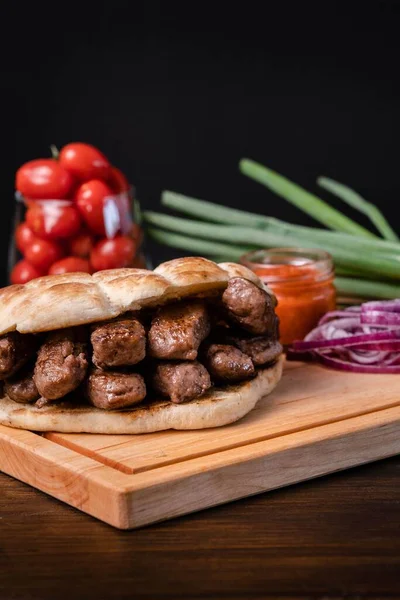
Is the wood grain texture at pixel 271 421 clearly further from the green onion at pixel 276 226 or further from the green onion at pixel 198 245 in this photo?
the green onion at pixel 198 245

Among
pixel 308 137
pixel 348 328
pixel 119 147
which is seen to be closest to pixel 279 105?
pixel 308 137

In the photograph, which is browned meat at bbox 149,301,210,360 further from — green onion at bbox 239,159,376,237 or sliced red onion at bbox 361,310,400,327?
green onion at bbox 239,159,376,237

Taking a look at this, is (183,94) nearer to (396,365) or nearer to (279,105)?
(279,105)

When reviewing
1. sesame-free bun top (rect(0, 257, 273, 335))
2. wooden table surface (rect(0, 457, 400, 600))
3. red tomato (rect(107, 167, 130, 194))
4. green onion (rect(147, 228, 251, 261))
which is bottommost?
wooden table surface (rect(0, 457, 400, 600))

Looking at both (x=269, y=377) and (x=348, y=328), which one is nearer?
(x=269, y=377)

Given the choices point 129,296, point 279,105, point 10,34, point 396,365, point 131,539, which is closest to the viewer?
point 131,539

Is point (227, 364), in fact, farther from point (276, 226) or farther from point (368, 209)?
point (368, 209)

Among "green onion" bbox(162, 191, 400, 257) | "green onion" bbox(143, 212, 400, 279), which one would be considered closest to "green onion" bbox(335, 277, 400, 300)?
"green onion" bbox(143, 212, 400, 279)
